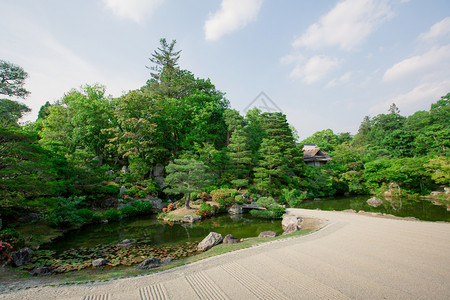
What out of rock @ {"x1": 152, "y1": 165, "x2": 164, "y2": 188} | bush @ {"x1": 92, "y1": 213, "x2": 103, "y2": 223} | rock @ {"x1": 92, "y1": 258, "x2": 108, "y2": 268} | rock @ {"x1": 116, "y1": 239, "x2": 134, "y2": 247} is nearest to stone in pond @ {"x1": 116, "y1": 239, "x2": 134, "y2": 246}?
rock @ {"x1": 116, "y1": 239, "x2": 134, "y2": 247}

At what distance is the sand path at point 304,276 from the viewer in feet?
9.89

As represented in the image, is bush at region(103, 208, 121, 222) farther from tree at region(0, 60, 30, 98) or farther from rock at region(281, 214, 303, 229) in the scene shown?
tree at region(0, 60, 30, 98)

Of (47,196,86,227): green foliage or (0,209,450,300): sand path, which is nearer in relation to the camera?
(0,209,450,300): sand path

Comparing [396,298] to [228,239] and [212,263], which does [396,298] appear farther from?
[228,239]

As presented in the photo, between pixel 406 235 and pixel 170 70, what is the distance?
85.0 feet

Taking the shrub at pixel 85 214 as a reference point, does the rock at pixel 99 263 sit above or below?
below

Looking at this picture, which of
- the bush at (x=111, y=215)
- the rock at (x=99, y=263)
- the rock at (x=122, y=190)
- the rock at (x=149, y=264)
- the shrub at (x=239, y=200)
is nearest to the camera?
the rock at (x=149, y=264)

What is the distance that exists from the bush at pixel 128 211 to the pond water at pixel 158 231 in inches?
24.6

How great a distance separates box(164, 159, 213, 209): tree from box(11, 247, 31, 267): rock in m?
6.80

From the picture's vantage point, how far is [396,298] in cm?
274

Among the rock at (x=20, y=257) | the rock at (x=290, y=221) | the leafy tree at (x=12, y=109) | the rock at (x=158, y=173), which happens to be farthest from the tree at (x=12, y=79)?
the rock at (x=290, y=221)

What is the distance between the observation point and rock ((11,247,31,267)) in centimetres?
546

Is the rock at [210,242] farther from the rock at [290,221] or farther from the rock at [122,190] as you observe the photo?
the rock at [122,190]

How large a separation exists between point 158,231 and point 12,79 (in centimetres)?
1893
